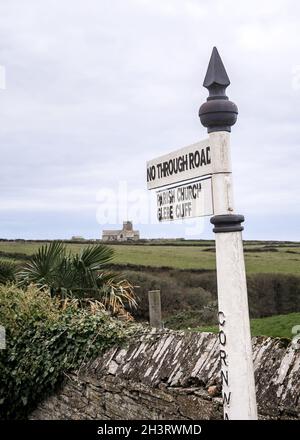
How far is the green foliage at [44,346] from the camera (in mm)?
6602

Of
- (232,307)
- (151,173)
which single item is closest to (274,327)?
(151,173)

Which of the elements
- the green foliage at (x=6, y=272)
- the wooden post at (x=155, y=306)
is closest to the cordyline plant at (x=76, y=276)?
the green foliage at (x=6, y=272)

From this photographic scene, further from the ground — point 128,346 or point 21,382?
point 128,346

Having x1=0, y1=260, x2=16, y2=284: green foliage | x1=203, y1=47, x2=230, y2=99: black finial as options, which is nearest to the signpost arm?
x1=203, y1=47, x2=230, y2=99: black finial

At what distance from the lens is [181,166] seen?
398 centimetres

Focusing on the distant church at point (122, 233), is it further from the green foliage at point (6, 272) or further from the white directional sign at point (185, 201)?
the white directional sign at point (185, 201)

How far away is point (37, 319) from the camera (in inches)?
299

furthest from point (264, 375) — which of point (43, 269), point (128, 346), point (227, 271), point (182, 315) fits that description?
point (182, 315)

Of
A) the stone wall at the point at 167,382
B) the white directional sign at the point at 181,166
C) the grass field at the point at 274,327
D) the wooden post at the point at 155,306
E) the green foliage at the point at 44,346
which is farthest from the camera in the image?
the grass field at the point at 274,327

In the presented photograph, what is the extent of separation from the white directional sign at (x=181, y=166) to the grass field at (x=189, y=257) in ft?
48.8

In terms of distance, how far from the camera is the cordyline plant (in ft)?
33.7

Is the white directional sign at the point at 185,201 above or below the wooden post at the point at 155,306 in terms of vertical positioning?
above
